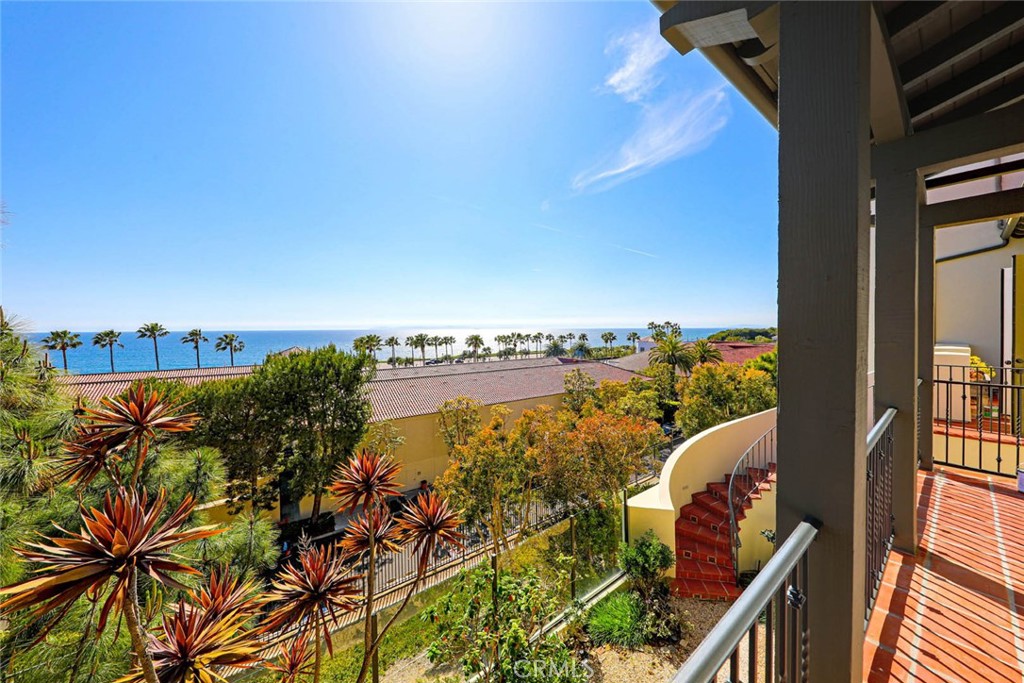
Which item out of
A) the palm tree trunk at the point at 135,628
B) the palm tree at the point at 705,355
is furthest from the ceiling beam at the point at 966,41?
the palm tree at the point at 705,355

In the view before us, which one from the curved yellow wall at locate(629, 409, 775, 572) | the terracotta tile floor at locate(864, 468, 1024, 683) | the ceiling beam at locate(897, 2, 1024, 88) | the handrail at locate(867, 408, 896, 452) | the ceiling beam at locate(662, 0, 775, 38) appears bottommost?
the curved yellow wall at locate(629, 409, 775, 572)

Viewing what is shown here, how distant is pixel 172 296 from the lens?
40344 millimetres

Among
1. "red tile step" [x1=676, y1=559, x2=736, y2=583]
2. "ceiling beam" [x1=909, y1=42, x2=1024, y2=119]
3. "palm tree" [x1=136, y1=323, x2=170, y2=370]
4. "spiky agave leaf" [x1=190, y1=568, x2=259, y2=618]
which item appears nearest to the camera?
"ceiling beam" [x1=909, y1=42, x2=1024, y2=119]

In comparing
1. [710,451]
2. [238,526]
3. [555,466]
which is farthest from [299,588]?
[710,451]

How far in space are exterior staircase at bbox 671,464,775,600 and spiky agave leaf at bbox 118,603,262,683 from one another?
293 inches

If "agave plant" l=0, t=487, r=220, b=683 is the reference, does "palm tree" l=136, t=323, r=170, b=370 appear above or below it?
above

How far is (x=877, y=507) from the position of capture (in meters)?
2.11

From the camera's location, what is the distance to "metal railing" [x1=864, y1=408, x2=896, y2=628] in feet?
6.20

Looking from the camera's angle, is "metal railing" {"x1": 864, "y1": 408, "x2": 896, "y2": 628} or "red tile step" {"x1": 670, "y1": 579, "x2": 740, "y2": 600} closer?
"metal railing" {"x1": 864, "y1": 408, "x2": 896, "y2": 628}

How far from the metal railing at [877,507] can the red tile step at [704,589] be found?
5.75 m

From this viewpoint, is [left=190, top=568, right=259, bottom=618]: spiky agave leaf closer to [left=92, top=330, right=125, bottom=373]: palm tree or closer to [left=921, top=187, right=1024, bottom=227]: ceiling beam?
[left=921, top=187, right=1024, bottom=227]: ceiling beam

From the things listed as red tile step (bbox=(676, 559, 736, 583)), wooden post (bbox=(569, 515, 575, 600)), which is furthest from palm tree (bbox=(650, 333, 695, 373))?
red tile step (bbox=(676, 559, 736, 583))

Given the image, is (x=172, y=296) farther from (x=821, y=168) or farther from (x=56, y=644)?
(x=821, y=168)

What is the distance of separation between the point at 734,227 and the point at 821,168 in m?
22.6
